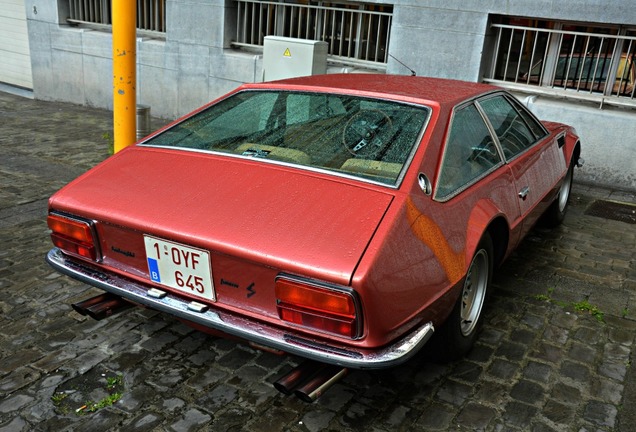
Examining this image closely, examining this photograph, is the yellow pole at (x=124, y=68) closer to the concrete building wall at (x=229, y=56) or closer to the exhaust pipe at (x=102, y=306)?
the exhaust pipe at (x=102, y=306)

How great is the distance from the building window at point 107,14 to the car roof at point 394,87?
7224mm

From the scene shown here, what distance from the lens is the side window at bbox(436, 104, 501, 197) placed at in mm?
3051

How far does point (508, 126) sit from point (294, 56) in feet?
13.1

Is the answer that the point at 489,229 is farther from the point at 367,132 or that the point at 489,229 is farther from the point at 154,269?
the point at 154,269

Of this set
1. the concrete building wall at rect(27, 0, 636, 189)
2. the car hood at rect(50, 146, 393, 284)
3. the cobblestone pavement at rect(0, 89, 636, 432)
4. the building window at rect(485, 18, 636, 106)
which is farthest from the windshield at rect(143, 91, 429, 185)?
the building window at rect(485, 18, 636, 106)

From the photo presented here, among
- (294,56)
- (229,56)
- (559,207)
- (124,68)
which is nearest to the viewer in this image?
(124,68)

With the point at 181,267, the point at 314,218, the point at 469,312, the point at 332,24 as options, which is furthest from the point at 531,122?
the point at 332,24

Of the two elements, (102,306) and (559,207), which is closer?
(102,306)

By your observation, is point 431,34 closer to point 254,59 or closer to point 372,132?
point 254,59

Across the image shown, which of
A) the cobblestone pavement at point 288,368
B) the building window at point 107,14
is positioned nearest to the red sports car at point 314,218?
the cobblestone pavement at point 288,368

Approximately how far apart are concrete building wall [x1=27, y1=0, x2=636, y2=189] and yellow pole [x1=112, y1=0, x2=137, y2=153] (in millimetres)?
3701

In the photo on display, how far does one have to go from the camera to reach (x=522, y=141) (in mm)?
4195

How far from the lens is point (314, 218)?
2580 millimetres

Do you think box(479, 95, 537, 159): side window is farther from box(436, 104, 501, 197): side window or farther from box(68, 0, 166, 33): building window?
box(68, 0, 166, 33): building window
